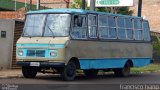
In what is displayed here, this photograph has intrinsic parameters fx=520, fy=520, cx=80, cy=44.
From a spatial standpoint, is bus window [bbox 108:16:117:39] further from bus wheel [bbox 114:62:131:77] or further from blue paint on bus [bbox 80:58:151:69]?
bus wheel [bbox 114:62:131:77]

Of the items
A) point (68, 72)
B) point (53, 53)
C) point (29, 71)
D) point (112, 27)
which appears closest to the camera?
point (53, 53)

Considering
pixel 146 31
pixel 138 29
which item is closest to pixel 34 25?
pixel 138 29

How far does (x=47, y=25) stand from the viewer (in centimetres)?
2147

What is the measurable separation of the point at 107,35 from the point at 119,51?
1448 millimetres

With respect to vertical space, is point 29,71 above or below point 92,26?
below

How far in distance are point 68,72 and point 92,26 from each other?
264 centimetres

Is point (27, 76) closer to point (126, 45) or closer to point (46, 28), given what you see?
point (46, 28)

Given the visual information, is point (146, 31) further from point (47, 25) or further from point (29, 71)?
point (29, 71)

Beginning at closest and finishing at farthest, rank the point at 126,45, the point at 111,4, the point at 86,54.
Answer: the point at 86,54 < the point at 126,45 < the point at 111,4

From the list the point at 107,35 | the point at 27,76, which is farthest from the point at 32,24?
the point at 107,35

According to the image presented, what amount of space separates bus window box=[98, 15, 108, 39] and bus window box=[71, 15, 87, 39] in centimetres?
138

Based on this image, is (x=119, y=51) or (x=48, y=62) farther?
(x=119, y=51)

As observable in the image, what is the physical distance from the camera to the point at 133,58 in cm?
2645

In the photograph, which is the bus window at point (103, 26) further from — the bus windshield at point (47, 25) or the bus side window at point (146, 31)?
the bus side window at point (146, 31)
